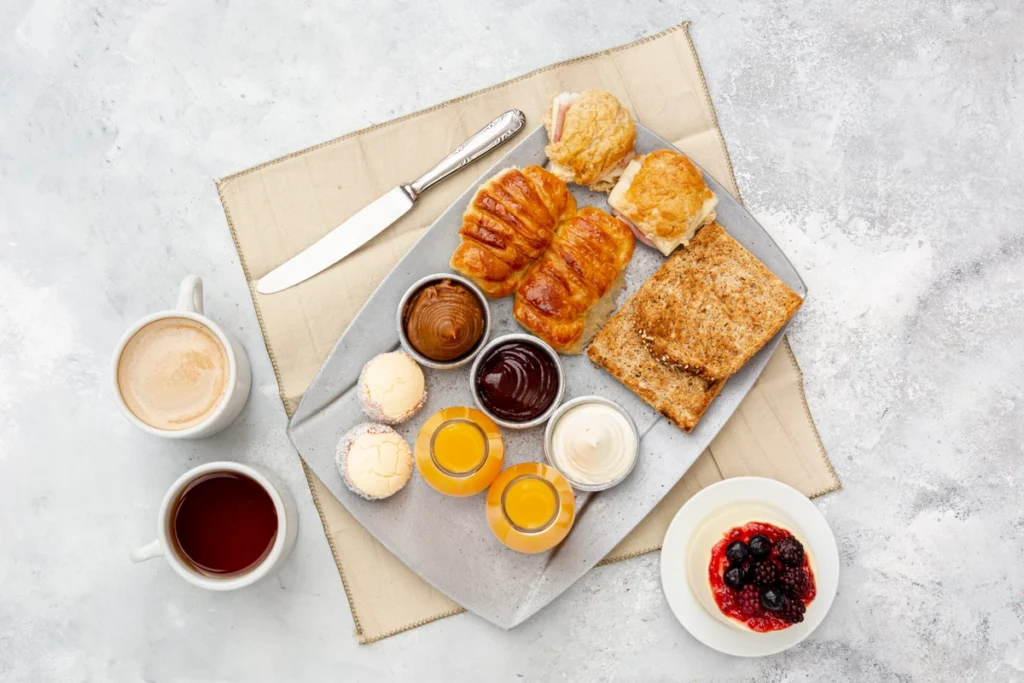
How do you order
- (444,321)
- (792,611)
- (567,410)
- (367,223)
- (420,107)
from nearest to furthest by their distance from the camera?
(792,611), (444,321), (567,410), (367,223), (420,107)

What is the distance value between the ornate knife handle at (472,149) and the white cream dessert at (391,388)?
62 centimetres

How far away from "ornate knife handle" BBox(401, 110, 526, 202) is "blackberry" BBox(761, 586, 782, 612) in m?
1.81

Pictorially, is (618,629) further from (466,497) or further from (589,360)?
(589,360)

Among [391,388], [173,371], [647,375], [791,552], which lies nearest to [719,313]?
[647,375]

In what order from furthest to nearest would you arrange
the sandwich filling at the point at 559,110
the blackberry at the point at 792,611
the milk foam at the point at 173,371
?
the sandwich filling at the point at 559,110
the milk foam at the point at 173,371
the blackberry at the point at 792,611

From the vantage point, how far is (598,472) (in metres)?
2.63

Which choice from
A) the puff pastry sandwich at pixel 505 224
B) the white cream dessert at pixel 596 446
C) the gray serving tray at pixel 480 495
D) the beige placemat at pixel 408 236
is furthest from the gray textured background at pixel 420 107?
the puff pastry sandwich at pixel 505 224

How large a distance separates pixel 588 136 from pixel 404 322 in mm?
909

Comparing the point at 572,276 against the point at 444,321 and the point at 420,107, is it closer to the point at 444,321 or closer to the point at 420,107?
the point at 444,321

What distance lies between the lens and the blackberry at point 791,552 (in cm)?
250

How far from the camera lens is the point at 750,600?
2502 millimetres

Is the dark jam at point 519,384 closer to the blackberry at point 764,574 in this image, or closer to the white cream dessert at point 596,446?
the white cream dessert at point 596,446

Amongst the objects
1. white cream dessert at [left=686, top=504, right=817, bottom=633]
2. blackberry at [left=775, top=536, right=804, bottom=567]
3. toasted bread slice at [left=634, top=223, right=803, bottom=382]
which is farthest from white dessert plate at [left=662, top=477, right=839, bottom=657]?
toasted bread slice at [left=634, top=223, right=803, bottom=382]

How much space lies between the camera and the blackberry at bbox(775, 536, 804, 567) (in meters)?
2.50
